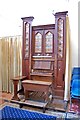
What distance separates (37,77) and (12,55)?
1.16 metres

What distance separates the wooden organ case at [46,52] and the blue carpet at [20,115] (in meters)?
1.22

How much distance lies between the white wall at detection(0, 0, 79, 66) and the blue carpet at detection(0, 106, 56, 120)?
191cm

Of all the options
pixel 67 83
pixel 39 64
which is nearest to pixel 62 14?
pixel 39 64

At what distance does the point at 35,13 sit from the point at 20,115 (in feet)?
10.4

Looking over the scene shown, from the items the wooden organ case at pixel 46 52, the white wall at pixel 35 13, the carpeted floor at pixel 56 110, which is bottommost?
the carpeted floor at pixel 56 110

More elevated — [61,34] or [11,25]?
[11,25]

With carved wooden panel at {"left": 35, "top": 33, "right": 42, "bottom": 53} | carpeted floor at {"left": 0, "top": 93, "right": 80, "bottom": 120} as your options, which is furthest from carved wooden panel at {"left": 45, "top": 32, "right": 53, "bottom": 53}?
carpeted floor at {"left": 0, "top": 93, "right": 80, "bottom": 120}

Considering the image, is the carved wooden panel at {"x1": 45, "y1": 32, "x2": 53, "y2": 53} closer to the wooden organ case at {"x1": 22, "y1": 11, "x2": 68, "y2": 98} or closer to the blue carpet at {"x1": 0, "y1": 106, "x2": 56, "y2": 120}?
the wooden organ case at {"x1": 22, "y1": 11, "x2": 68, "y2": 98}

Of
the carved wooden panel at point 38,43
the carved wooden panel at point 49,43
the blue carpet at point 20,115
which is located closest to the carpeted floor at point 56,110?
the blue carpet at point 20,115

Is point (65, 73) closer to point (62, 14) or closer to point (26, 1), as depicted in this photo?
point (62, 14)

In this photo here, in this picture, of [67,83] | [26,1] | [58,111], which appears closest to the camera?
[58,111]

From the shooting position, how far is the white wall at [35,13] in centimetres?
426

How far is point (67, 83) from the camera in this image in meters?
3.96

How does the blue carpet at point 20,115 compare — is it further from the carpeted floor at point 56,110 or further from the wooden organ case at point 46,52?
the wooden organ case at point 46,52
